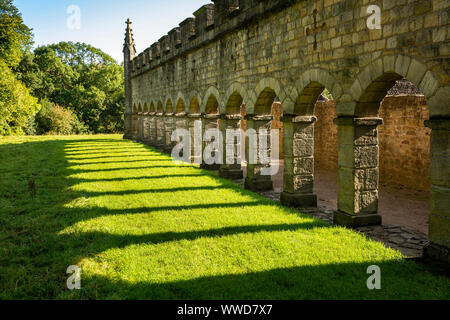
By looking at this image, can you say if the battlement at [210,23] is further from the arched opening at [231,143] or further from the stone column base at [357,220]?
the stone column base at [357,220]

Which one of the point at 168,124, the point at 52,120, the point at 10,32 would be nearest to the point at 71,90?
the point at 52,120

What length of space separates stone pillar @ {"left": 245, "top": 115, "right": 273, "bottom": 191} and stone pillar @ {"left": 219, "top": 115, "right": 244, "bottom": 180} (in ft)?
5.32

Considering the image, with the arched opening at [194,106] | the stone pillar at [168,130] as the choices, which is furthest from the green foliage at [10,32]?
the arched opening at [194,106]

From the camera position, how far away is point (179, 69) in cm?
1535

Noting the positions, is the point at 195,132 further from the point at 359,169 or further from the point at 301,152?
the point at 359,169

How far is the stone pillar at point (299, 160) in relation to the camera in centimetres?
770

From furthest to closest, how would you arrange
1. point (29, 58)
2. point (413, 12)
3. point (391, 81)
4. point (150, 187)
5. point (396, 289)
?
point (29, 58) < point (150, 187) < point (391, 81) < point (413, 12) < point (396, 289)

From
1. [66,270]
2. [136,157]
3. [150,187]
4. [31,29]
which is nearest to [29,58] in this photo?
[31,29]

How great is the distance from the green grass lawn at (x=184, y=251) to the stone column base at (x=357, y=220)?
0.95 ft

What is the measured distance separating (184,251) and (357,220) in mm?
2932

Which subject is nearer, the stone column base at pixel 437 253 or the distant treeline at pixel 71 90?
the stone column base at pixel 437 253

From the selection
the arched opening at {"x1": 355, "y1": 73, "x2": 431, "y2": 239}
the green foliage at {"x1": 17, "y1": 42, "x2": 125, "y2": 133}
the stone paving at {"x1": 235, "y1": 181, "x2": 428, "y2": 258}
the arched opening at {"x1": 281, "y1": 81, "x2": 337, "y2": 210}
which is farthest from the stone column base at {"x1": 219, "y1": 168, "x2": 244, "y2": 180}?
the green foliage at {"x1": 17, "y1": 42, "x2": 125, "y2": 133}

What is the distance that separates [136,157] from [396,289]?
1296 cm

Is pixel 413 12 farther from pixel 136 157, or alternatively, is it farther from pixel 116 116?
pixel 116 116
